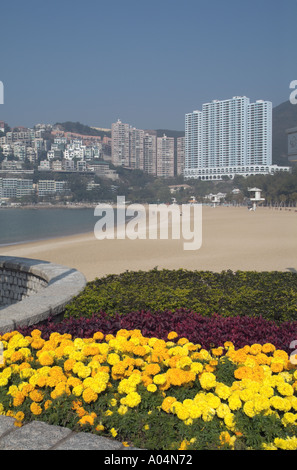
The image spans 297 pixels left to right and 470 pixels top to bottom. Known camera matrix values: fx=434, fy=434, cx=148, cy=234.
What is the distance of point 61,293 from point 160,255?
10.8 meters

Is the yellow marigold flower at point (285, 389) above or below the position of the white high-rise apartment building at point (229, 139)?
below

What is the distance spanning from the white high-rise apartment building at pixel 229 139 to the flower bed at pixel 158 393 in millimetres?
132853

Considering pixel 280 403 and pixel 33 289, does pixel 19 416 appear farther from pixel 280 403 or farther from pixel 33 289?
pixel 33 289

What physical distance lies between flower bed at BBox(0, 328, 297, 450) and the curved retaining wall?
86cm

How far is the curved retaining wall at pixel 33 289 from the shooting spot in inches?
165

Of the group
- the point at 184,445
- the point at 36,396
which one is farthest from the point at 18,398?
the point at 184,445

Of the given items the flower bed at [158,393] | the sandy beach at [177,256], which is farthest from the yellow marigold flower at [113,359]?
the sandy beach at [177,256]

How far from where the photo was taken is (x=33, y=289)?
662 centimetres

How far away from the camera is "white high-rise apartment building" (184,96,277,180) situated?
14075 centimetres

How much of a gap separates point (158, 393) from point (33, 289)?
4371 mm

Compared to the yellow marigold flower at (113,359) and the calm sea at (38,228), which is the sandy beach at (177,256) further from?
the calm sea at (38,228)

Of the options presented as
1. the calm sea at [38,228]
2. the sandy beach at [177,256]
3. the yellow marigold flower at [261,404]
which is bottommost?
the calm sea at [38,228]

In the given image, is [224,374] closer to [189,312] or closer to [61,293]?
[189,312]

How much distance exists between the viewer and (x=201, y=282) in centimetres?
640
